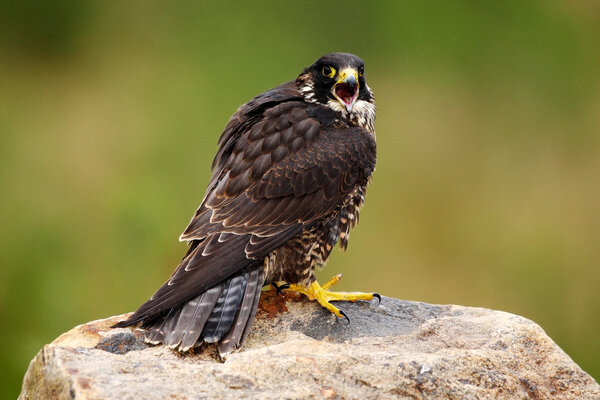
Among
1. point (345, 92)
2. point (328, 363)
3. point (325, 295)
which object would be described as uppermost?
point (345, 92)

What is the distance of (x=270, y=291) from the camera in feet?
11.7

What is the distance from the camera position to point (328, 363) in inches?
102

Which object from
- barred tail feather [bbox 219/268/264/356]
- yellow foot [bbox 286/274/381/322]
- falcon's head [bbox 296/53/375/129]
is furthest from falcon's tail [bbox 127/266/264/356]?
falcon's head [bbox 296/53/375/129]

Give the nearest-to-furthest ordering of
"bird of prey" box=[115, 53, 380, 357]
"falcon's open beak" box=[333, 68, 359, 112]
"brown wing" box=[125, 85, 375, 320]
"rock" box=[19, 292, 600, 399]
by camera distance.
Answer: "rock" box=[19, 292, 600, 399], "bird of prey" box=[115, 53, 380, 357], "brown wing" box=[125, 85, 375, 320], "falcon's open beak" box=[333, 68, 359, 112]

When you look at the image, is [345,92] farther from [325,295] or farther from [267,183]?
[325,295]

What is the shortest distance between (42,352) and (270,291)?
4.19 feet

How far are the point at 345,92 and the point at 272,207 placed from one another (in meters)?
0.78

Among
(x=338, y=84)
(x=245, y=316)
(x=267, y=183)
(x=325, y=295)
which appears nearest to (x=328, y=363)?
(x=245, y=316)

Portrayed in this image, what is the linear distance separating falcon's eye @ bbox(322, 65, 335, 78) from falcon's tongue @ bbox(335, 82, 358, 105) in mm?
60

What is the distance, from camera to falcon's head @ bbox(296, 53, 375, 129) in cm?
363

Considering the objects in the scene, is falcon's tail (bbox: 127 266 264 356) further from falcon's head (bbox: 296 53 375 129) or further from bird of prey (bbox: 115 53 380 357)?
falcon's head (bbox: 296 53 375 129)

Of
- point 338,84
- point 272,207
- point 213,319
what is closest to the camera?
point 213,319

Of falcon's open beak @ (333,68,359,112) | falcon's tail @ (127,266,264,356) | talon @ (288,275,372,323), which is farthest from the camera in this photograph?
falcon's open beak @ (333,68,359,112)

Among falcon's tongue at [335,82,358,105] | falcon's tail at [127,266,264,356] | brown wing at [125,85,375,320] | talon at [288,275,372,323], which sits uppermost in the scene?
falcon's tongue at [335,82,358,105]
